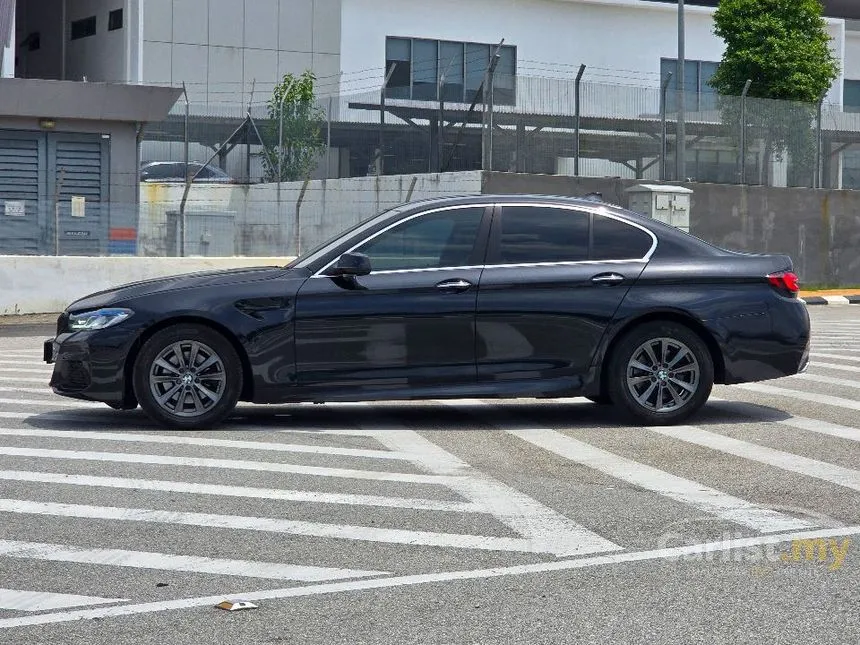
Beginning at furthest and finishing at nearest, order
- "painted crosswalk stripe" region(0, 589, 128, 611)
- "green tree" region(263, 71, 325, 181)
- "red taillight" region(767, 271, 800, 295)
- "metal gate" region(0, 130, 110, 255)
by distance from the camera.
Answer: "green tree" region(263, 71, 325, 181) → "metal gate" region(0, 130, 110, 255) → "red taillight" region(767, 271, 800, 295) → "painted crosswalk stripe" region(0, 589, 128, 611)

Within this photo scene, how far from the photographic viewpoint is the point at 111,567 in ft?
20.6

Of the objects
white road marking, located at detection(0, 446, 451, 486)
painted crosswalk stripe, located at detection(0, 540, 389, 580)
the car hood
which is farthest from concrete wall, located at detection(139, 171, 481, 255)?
painted crosswalk stripe, located at detection(0, 540, 389, 580)

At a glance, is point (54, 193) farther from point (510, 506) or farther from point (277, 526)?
point (277, 526)

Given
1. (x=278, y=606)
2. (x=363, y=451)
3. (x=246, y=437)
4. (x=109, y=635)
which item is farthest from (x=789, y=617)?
(x=246, y=437)

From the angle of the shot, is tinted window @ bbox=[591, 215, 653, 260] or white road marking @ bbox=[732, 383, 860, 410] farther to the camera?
white road marking @ bbox=[732, 383, 860, 410]

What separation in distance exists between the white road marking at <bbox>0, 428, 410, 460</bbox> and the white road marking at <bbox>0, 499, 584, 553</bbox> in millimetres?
1963

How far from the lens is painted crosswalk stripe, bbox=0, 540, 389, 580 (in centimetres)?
616

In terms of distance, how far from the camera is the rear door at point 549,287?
10.3m

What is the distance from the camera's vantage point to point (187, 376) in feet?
33.2

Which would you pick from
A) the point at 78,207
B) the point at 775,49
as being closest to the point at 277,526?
the point at 78,207

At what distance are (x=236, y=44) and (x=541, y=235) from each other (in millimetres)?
42761

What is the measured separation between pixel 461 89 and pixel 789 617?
2512 centimetres

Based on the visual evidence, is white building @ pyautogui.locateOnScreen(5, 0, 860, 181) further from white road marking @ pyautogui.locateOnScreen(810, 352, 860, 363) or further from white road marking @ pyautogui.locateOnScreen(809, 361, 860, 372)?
white road marking @ pyautogui.locateOnScreen(809, 361, 860, 372)

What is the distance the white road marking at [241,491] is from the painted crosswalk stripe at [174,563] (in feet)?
4.29
